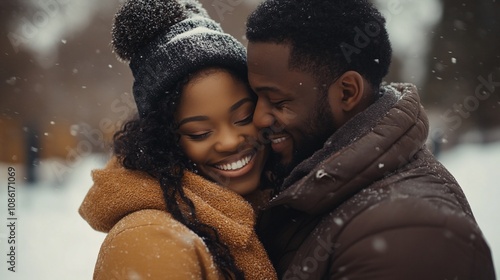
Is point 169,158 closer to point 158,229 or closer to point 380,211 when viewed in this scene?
point 158,229

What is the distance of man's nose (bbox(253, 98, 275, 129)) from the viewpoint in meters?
Answer: 2.56

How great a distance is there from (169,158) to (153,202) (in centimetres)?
26

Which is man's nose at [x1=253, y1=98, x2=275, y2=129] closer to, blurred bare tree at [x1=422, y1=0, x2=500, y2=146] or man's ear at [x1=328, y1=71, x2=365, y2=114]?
man's ear at [x1=328, y1=71, x2=365, y2=114]

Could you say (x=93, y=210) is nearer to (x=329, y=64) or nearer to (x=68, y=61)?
(x=329, y=64)

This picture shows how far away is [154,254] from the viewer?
2191 mm

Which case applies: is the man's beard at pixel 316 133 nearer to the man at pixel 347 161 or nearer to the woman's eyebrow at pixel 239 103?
the man at pixel 347 161

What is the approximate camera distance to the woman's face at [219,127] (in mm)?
2604

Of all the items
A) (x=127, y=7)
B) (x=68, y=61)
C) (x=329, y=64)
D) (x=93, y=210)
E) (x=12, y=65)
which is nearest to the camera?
(x=329, y=64)

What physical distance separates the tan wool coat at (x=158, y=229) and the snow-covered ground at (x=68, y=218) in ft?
13.5

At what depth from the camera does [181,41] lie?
8.60ft

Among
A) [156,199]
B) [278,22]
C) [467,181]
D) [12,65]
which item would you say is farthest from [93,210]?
[12,65]

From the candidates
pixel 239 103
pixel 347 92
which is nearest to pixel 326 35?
pixel 347 92

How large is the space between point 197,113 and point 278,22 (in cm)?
56

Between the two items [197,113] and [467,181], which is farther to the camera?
[467,181]
